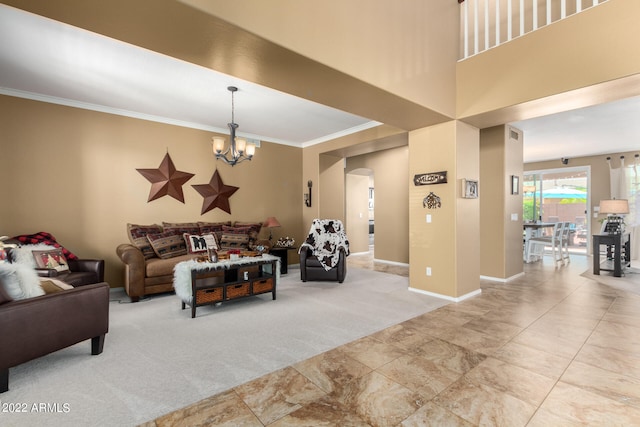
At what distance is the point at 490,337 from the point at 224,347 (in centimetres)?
254

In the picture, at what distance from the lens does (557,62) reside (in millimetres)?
3064

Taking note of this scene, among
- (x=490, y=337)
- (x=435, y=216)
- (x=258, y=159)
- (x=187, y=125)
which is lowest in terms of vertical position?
(x=490, y=337)

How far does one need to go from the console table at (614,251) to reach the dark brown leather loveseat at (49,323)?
7.66 metres

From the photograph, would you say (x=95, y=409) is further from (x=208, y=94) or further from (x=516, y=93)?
(x=516, y=93)

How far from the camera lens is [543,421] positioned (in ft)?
5.69

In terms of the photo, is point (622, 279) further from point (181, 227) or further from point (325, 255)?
point (181, 227)

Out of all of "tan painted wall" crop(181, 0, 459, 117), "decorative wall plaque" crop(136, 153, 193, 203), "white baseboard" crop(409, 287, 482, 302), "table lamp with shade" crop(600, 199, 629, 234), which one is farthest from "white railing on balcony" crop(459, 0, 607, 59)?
"decorative wall plaque" crop(136, 153, 193, 203)

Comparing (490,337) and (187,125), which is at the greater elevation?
(187,125)

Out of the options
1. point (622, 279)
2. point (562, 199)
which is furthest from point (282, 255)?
point (562, 199)

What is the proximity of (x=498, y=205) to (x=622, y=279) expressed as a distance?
8.50 feet

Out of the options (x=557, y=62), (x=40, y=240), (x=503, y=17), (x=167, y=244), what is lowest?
(x=167, y=244)

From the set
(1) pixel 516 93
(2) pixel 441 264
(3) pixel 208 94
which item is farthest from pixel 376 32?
(2) pixel 441 264

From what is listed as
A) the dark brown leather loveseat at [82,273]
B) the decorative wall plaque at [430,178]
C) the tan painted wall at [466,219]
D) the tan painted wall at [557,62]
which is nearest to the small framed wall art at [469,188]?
the tan painted wall at [466,219]

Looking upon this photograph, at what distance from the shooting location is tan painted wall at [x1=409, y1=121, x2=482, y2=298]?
4016 mm
